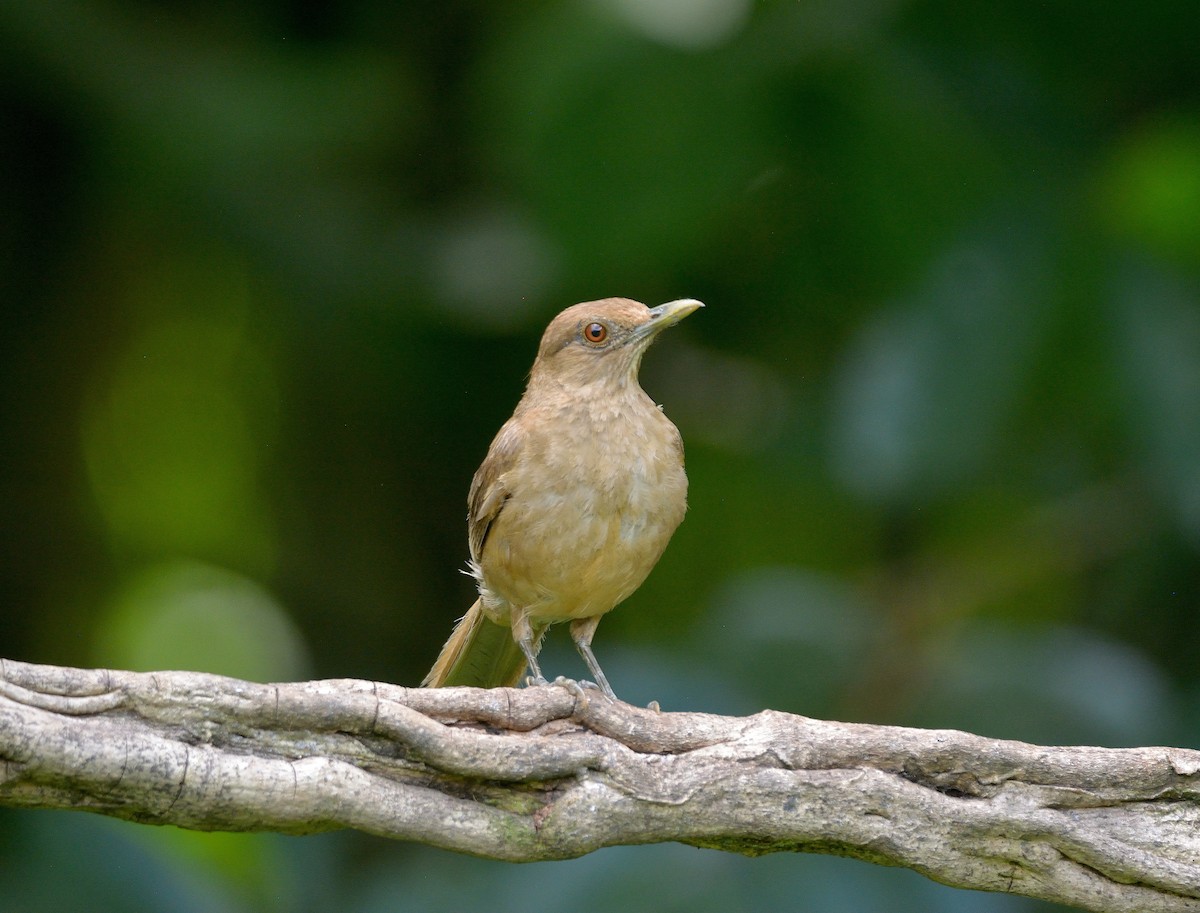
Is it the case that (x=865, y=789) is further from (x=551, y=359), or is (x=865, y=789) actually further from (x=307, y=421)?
(x=307, y=421)

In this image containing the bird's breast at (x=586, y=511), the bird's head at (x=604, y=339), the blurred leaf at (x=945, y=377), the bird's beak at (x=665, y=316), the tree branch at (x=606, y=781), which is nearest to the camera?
the tree branch at (x=606, y=781)

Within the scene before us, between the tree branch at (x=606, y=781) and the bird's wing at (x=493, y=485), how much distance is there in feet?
4.87

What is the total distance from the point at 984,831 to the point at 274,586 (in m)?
4.05

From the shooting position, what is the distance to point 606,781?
3.54 m

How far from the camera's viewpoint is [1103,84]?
6.11 metres

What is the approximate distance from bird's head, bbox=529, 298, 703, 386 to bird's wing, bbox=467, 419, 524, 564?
1.03 ft

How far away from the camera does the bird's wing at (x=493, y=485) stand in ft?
17.0

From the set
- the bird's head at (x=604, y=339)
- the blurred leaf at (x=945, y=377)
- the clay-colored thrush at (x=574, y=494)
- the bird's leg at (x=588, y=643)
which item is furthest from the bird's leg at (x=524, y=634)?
the blurred leaf at (x=945, y=377)

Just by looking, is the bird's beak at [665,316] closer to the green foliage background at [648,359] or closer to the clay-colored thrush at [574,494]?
the clay-colored thrush at [574,494]

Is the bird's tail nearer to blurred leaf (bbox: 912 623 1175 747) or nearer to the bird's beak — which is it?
the bird's beak

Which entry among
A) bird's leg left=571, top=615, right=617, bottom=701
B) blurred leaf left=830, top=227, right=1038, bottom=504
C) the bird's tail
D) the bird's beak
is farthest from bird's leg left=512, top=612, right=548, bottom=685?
blurred leaf left=830, top=227, right=1038, bottom=504

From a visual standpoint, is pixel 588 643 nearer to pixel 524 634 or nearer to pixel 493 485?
pixel 524 634

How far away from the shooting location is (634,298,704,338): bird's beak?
5176 millimetres

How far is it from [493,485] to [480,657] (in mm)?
876
